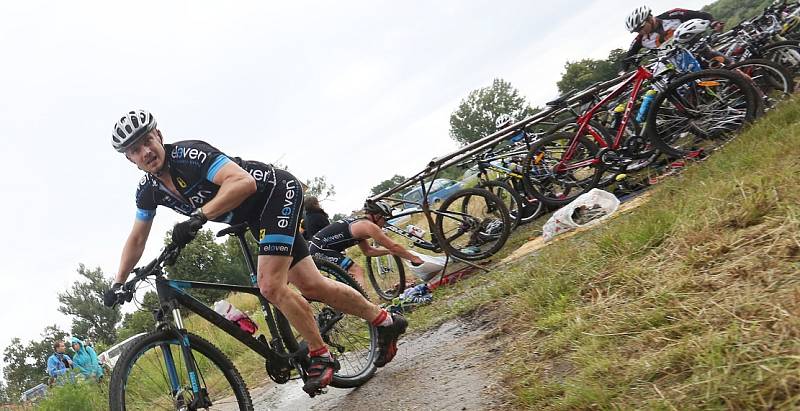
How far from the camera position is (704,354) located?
5.98 ft

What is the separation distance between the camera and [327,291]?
147 inches

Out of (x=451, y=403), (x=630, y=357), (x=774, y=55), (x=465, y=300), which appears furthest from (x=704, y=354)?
(x=774, y=55)

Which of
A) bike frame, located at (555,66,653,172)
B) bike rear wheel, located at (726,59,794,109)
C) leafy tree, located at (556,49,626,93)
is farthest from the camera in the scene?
leafy tree, located at (556,49,626,93)

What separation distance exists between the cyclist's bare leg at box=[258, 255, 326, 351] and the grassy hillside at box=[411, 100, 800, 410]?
1414mm

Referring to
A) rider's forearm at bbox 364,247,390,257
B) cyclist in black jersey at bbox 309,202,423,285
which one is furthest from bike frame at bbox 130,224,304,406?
rider's forearm at bbox 364,247,390,257

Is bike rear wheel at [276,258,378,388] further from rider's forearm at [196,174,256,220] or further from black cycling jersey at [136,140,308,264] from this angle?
rider's forearm at [196,174,256,220]

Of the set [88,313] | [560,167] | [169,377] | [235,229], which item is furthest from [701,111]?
[88,313]

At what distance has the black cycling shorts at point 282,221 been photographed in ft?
10.9

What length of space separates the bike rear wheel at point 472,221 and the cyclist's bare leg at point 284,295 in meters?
3.78

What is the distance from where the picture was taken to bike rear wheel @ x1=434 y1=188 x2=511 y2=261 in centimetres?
716

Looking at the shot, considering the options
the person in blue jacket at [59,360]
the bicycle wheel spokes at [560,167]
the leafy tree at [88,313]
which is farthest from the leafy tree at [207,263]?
the bicycle wheel spokes at [560,167]

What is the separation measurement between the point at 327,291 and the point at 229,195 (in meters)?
1.15

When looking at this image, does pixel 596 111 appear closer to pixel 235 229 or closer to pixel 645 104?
pixel 645 104

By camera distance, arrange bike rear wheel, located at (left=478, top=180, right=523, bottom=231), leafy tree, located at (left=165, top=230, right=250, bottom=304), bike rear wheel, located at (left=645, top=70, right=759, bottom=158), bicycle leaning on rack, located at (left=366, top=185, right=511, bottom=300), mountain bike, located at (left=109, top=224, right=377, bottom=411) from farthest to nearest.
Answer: leafy tree, located at (left=165, top=230, right=250, bottom=304) → bike rear wheel, located at (left=478, top=180, right=523, bottom=231) → bicycle leaning on rack, located at (left=366, top=185, right=511, bottom=300) → bike rear wheel, located at (left=645, top=70, right=759, bottom=158) → mountain bike, located at (left=109, top=224, right=377, bottom=411)
